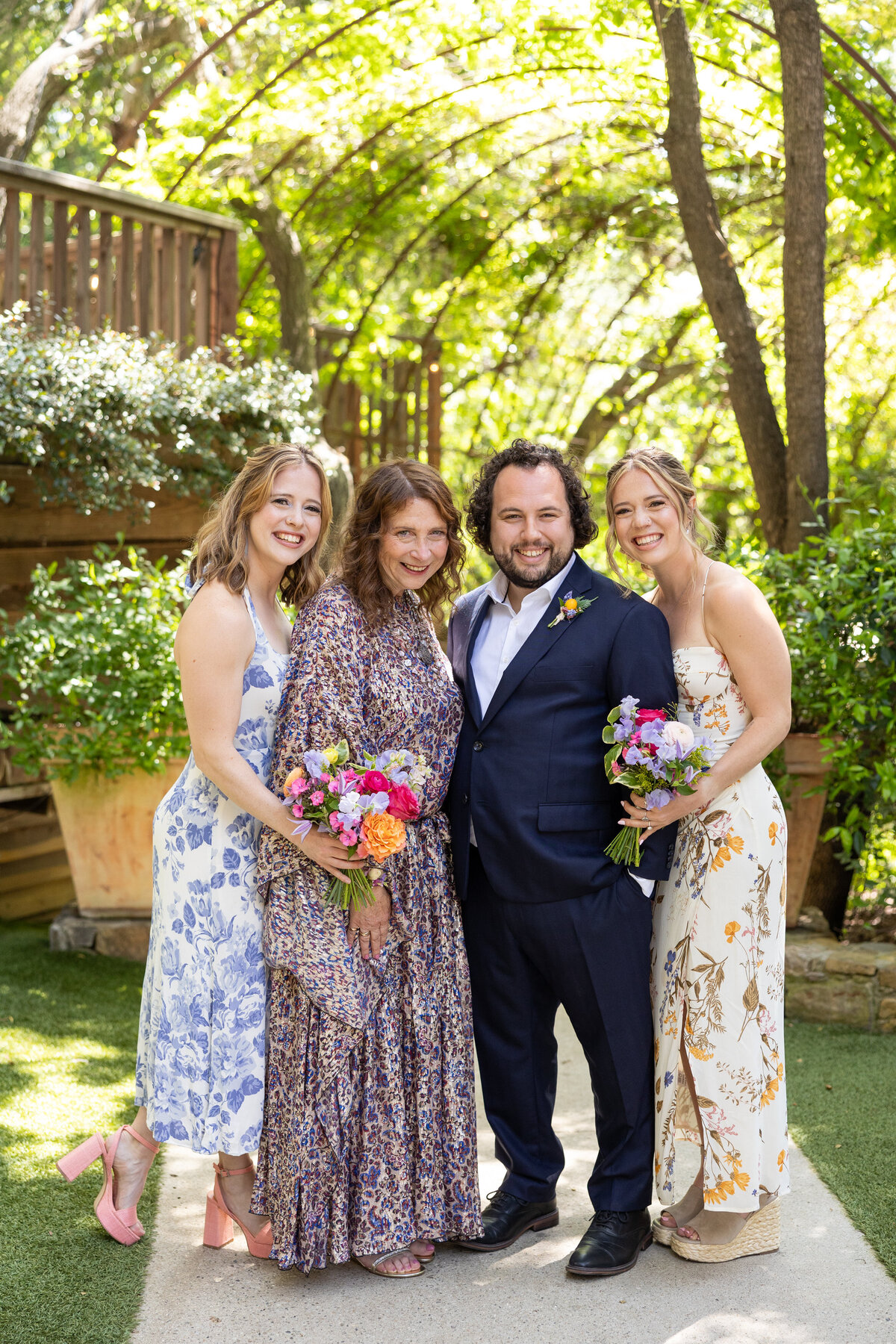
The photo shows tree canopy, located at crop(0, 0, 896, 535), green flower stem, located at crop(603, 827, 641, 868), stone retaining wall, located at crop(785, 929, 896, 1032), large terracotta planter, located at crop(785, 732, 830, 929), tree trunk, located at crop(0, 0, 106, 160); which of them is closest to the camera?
green flower stem, located at crop(603, 827, 641, 868)

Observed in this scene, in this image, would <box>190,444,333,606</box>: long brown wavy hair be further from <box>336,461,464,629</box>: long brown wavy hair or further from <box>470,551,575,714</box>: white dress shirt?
<box>470,551,575,714</box>: white dress shirt

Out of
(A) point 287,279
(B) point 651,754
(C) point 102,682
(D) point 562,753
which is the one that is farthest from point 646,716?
(A) point 287,279

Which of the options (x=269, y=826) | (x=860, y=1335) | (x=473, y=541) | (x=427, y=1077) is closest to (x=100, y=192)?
(x=473, y=541)

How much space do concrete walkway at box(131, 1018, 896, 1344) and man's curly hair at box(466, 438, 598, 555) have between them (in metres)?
1.70

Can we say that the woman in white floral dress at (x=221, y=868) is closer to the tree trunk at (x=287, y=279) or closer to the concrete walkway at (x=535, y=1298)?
the concrete walkway at (x=535, y=1298)

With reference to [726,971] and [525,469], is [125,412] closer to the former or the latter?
[525,469]

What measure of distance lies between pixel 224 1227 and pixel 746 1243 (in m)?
1.22

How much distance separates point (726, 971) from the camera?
2691 millimetres

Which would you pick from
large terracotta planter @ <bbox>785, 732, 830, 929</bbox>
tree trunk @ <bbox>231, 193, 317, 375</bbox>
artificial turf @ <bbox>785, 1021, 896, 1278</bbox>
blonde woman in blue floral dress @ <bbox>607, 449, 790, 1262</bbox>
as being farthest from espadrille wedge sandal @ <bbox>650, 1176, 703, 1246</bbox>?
tree trunk @ <bbox>231, 193, 317, 375</bbox>

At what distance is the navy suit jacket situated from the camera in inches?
104

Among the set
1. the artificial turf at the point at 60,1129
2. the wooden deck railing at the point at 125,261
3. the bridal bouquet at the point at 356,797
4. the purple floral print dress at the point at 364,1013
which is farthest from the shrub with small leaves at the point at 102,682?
the bridal bouquet at the point at 356,797

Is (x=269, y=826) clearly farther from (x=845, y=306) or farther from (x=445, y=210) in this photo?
(x=845, y=306)

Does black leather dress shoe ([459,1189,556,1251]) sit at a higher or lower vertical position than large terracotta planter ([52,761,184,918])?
lower

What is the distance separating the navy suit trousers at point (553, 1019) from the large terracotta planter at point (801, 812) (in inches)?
82.5
